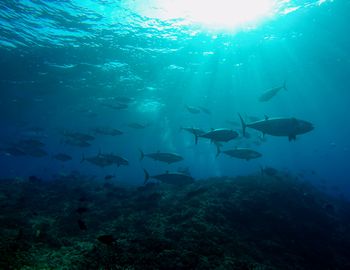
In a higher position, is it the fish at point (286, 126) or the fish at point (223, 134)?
the fish at point (286, 126)

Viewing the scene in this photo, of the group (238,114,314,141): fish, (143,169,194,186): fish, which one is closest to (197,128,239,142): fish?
(238,114,314,141): fish

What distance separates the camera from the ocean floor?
523cm

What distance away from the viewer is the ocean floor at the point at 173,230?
5.23 m

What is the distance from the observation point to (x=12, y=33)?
18.6m

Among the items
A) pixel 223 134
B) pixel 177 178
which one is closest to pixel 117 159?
pixel 177 178

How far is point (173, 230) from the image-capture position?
6945 millimetres

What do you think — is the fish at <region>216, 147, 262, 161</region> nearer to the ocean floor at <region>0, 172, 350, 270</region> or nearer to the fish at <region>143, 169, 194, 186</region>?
the ocean floor at <region>0, 172, 350, 270</region>

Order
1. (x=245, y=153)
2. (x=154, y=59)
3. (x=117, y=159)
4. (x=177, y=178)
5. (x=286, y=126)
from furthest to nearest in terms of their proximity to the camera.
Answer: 1. (x=154, y=59)
2. (x=117, y=159)
3. (x=245, y=153)
4. (x=177, y=178)
5. (x=286, y=126)

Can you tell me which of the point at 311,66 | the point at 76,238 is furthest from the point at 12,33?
the point at 311,66

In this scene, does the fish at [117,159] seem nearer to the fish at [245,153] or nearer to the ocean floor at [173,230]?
the ocean floor at [173,230]

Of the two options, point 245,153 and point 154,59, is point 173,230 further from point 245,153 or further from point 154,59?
point 154,59

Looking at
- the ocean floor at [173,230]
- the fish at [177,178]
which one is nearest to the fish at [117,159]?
the ocean floor at [173,230]

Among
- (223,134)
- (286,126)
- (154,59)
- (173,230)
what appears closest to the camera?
(173,230)

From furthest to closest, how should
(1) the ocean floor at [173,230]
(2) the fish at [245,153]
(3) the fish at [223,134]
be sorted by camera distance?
(2) the fish at [245,153] < (3) the fish at [223,134] < (1) the ocean floor at [173,230]
